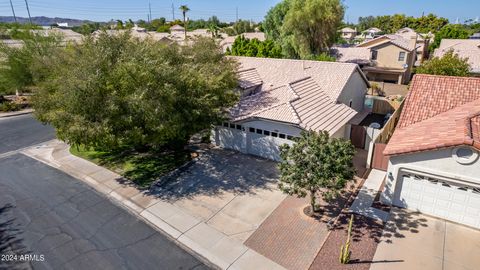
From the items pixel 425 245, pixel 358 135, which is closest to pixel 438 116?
pixel 358 135

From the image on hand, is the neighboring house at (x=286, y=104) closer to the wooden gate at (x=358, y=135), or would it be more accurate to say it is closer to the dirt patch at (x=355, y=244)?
the wooden gate at (x=358, y=135)

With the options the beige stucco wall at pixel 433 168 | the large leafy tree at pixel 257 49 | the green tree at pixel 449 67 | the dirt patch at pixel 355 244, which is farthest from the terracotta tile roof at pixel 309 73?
the large leafy tree at pixel 257 49

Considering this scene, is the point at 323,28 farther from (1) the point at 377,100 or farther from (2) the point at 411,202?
(2) the point at 411,202

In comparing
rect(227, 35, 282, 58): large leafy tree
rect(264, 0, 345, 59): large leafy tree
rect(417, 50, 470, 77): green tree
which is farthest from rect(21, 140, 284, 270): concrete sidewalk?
rect(264, 0, 345, 59): large leafy tree

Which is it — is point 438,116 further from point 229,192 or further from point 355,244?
point 229,192

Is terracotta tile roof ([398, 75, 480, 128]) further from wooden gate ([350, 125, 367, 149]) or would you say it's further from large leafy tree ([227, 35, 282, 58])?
large leafy tree ([227, 35, 282, 58])

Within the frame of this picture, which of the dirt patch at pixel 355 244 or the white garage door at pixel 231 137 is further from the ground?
the white garage door at pixel 231 137

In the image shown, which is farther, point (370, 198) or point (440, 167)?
point (370, 198)
